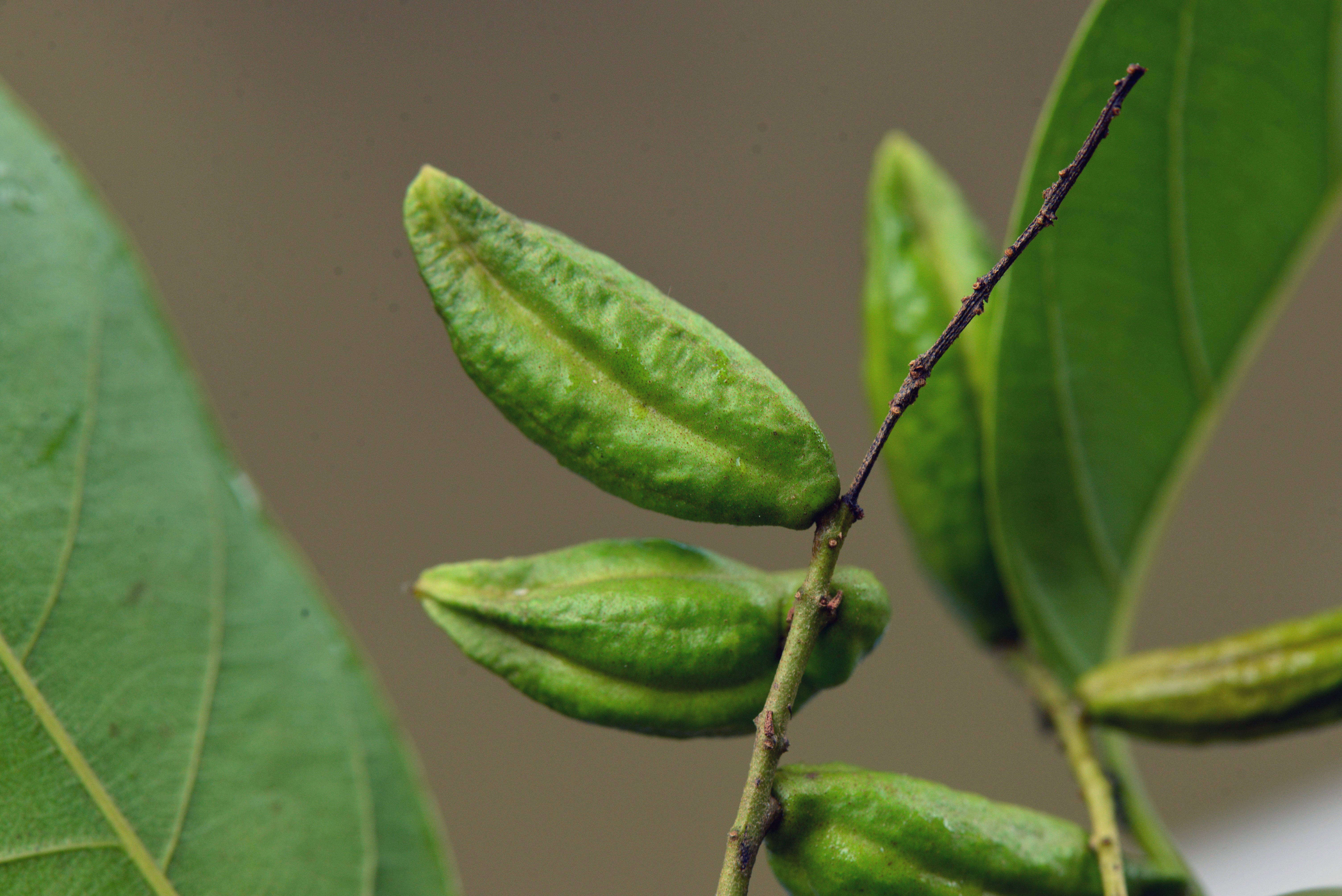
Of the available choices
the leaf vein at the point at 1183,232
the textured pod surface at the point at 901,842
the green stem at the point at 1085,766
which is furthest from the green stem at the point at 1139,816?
the leaf vein at the point at 1183,232

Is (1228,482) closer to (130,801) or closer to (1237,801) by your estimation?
(1237,801)

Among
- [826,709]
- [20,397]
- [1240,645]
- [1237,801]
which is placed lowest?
[20,397]

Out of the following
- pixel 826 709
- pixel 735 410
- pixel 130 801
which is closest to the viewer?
pixel 735 410

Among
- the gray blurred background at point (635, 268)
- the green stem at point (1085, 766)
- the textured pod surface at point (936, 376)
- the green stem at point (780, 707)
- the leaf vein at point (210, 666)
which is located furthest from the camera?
the gray blurred background at point (635, 268)

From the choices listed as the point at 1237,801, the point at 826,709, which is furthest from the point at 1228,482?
the point at 826,709

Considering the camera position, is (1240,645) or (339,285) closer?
(1240,645)

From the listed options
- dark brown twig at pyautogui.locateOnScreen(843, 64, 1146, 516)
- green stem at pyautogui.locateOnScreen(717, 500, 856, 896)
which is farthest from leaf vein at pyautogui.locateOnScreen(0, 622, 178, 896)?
dark brown twig at pyautogui.locateOnScreen(843, 64, 1146, 516)

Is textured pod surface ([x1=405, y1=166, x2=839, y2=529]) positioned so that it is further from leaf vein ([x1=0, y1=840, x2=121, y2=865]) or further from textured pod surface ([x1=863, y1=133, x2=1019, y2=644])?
leaf vein ([x1=0, y1=840, x2=121, y2=865])

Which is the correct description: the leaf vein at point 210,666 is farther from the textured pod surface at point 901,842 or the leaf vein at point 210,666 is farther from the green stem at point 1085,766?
the green stem at point 1085,766
